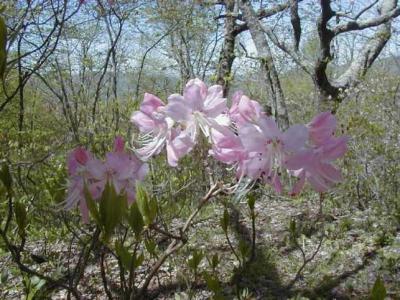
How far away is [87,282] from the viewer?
3094mm

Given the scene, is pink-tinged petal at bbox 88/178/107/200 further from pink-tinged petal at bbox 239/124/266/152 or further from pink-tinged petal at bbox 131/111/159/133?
pink-tinged petal at bbox 239/124/266/152

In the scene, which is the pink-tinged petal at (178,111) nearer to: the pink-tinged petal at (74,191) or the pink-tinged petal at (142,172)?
the pink-tinged petal at (142,172)

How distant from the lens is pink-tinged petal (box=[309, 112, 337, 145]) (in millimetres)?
854

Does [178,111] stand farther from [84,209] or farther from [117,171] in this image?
[84,209]

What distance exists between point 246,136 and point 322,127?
0.13 m

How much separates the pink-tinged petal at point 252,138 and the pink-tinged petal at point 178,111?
13 centimetres

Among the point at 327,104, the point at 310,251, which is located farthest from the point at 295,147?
the point at 327,104

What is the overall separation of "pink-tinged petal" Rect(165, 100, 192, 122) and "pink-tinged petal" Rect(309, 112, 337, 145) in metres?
0.22

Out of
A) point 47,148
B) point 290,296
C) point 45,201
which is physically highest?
point 47,148

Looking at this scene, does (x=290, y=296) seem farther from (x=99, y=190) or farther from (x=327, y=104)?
(x=327, y=104)

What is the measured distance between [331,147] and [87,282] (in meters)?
2.53

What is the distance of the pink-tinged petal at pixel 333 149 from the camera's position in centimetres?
85

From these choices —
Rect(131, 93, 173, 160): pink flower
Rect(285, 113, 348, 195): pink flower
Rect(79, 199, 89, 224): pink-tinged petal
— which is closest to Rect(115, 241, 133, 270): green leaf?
Rect(79, 199, 89, 224): pink-tinged petal

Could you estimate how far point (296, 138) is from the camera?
0.83 meters
